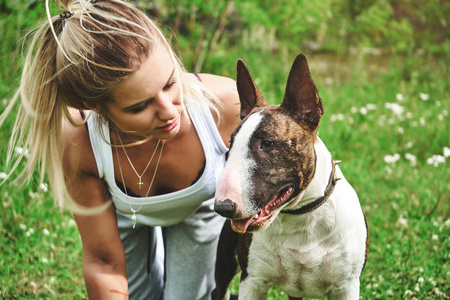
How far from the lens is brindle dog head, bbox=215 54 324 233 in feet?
5.74

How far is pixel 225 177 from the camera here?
1.77 m

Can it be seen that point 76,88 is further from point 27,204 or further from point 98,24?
point 27,204

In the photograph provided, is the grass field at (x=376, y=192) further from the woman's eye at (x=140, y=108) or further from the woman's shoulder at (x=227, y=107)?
the woman's eye at (x=140, y=108)

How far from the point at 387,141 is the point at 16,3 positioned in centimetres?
346

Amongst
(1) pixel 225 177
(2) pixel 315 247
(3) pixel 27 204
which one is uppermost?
(1) pixel 225 177

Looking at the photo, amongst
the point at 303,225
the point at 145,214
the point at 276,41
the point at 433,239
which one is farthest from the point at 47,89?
the point at 276,41

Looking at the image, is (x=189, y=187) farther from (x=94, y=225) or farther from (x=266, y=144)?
(x=266, y=144)

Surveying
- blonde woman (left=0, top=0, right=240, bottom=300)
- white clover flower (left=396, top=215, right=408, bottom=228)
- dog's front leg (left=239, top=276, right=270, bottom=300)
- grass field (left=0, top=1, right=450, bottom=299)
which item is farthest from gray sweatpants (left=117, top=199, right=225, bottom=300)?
white clover flower (left=396, top=215, right=408, bottom=228)

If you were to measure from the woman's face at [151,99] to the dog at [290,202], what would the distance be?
0.96ft

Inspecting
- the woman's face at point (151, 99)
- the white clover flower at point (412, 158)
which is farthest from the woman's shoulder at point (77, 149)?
the white clover flower at point (412, 158)

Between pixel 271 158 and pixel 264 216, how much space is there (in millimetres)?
209

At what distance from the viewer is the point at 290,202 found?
6.35 ft

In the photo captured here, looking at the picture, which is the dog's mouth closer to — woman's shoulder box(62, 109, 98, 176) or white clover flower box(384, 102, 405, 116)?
woman's shoulder box(62, 109, 98, 176)

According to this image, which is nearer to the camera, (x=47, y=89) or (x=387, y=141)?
(x=47, y=89)
